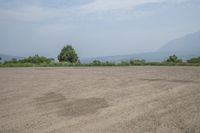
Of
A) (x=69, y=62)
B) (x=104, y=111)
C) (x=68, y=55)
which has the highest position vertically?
(x=68, y=55)

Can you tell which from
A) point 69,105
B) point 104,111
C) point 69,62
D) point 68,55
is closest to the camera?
point 104,111

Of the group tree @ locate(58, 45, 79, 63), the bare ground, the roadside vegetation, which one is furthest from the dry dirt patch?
tree @ locate(58, 45, 79, 63)

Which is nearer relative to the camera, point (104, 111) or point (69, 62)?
point (104, 111)

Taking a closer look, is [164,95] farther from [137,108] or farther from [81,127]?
[81,127]

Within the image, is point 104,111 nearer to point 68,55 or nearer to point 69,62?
point 69,62

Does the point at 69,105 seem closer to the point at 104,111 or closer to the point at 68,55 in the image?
the point at 104,111

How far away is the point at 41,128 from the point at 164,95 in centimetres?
549

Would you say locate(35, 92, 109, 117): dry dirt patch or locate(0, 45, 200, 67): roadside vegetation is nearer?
locate(35, 92, 109, 117): dry dirt patch

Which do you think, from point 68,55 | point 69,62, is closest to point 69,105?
point 69,62

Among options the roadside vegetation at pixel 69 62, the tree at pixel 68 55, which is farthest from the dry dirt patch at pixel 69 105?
the tree at pixel 68 55

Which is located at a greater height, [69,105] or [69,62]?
[69,62]

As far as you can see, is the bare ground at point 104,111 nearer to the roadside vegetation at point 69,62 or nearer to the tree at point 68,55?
the roadside vegetation at point 69,62

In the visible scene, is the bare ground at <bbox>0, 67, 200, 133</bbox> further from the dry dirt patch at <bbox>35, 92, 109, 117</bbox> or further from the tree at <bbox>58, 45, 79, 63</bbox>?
the tree at <bbox>58, 45, 79, 63</bbox>

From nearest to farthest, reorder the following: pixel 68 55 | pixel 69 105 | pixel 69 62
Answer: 1. pixel 69 105
2. pixel 69 62
3. pixel 68 55
